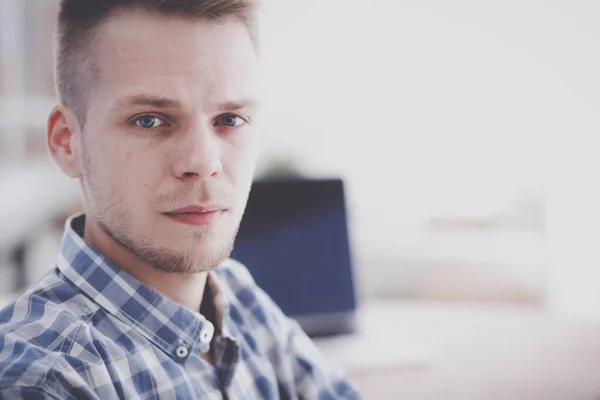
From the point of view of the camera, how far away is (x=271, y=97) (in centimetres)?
232

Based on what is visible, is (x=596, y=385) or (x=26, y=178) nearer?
(x=596, y=385)

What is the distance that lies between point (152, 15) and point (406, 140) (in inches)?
61.3

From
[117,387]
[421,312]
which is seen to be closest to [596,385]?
[421,312]

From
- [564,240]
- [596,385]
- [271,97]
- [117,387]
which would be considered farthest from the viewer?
[271,97]

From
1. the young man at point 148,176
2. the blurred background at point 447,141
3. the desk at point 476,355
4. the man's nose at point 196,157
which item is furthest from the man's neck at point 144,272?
the blurred background at point 447,141

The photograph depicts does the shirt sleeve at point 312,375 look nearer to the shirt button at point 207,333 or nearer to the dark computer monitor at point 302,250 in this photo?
the shirt button at point 207,333

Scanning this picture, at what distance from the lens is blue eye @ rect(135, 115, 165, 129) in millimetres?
777

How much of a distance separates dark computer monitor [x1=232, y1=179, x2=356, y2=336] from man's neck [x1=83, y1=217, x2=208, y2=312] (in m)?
0.61

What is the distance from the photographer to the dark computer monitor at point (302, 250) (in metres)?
1.49

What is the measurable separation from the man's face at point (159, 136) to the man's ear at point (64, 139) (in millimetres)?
26

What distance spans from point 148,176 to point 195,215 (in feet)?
0.24

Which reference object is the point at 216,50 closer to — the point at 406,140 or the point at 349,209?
the point at 349,209

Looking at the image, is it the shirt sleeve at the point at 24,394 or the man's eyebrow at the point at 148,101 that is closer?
the shirt sleeve at the point at 24,394

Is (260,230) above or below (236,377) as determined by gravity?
above
